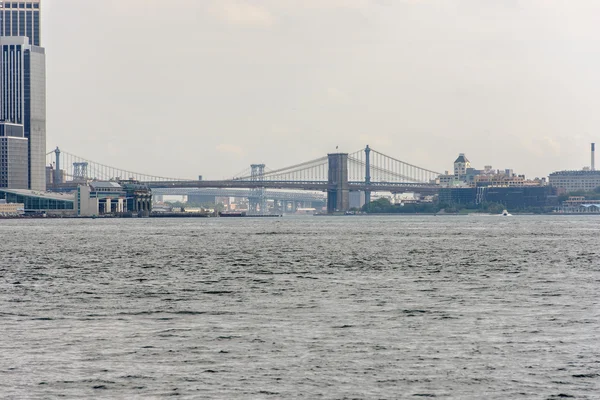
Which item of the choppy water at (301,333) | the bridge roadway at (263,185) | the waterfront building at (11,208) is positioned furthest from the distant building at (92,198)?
the choppy water at (301,333)

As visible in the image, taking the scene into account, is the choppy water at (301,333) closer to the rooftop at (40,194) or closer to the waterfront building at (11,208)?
the waterfront building at (11,208)

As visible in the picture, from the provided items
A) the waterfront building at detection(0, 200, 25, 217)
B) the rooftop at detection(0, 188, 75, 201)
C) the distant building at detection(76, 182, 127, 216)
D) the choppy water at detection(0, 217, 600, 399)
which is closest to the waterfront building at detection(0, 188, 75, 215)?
the rooftop at detection(0, 188, 75, 201)

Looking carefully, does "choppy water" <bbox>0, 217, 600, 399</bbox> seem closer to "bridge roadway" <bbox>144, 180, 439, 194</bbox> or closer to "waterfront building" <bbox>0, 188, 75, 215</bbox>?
"bridge roadway" <bbox>144, 180, 439, 194</bbox>

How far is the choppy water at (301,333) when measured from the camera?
16.6m

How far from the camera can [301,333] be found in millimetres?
21812

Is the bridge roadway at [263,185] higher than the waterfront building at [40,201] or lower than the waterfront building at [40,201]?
higher

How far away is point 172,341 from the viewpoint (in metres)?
20.8

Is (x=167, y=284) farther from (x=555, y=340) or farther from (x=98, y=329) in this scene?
(x=555, y=340)

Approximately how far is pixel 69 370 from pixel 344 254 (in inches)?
1495

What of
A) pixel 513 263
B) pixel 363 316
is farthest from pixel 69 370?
pixel 513 263

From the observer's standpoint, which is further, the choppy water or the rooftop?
the rooftop

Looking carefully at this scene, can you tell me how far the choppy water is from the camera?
16641 millimetres

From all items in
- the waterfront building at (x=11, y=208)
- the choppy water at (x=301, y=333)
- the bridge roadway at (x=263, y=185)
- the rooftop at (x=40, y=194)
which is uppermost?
the bridge roadway at (x=263, y=185)

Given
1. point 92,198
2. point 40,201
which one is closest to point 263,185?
point 92,198
